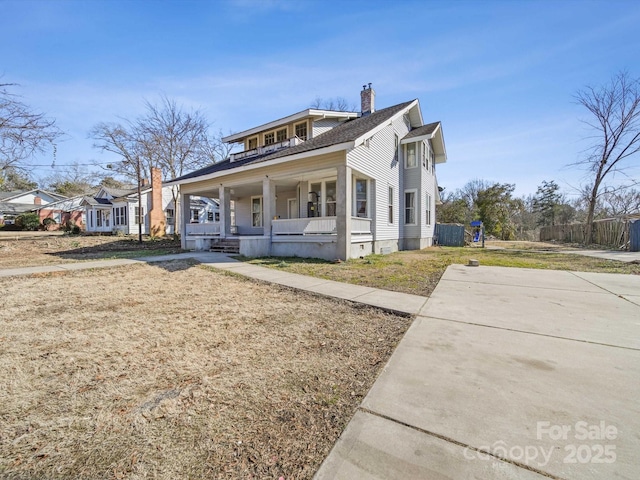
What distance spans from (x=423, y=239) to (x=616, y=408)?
14.2 metres

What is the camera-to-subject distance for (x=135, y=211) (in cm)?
2442

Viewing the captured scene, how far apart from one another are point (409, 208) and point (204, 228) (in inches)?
450

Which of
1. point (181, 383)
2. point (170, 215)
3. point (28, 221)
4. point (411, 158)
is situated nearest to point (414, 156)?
point (411, 158)

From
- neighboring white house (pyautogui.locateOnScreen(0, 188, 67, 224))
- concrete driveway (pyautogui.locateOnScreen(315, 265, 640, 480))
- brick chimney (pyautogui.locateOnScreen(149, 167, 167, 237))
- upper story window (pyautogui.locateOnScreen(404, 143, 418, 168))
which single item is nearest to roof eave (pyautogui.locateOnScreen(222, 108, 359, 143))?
upper story window (pyautogui.locateOnScreen(404, 143, 418, 168))

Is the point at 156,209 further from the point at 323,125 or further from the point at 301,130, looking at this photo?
the point at 323,125

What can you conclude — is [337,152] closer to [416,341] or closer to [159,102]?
[416,341]

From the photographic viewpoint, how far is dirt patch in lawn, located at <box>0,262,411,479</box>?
1.55 meters

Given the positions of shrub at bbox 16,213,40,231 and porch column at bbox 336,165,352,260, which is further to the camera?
shrub at bbox 16,213,40,231

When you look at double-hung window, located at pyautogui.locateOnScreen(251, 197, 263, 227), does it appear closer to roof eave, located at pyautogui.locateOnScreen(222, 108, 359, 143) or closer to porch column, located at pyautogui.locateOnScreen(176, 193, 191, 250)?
porch column, located at pyautogui.locateOnScreen(176, 193, 191, 250)

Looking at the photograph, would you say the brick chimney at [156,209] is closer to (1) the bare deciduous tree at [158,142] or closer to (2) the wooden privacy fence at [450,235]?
(1) the bare deciduous tree at [158,142]

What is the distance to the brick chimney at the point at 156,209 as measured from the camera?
23266 mm

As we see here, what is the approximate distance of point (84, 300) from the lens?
4.79 m

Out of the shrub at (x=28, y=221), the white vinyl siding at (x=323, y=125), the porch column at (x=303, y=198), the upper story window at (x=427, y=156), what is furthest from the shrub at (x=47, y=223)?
the upper story window at (x=427, y=156)

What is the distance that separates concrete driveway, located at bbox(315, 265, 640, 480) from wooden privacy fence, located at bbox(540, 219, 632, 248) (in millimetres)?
15970
